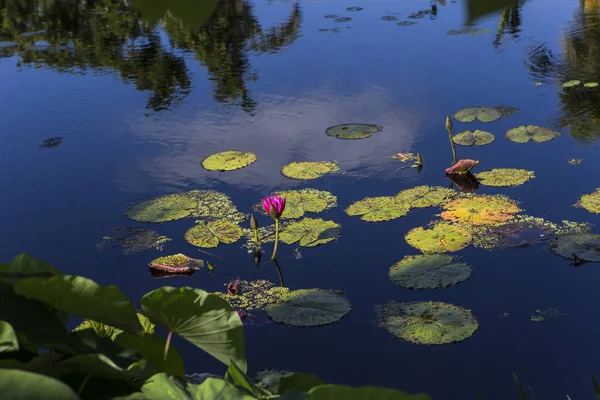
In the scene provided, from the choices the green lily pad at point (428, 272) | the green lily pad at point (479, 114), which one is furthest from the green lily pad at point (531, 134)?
the green lily pad at point (428, 272)

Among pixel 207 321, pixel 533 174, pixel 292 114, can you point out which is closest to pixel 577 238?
pixel 533 174

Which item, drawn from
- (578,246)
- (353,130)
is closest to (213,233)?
(353,130)

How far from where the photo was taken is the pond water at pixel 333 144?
2.52 m

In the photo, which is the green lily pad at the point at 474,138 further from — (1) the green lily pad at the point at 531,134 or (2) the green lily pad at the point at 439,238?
(2) the green lily pad at the point at 439,238

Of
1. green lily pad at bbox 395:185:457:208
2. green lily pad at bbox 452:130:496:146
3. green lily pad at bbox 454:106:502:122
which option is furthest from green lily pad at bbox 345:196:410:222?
green lily pad at bbox 454:106:502:122

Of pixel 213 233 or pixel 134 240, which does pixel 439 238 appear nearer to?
pixel 213 233

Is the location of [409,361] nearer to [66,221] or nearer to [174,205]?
[174,205]

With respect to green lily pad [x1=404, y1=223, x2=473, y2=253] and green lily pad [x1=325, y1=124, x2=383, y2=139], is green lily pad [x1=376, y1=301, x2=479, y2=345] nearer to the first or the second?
green lily pad [x1=404, y1=223, x2=473, y2=253]

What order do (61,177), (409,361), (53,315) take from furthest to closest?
1. (61,177)
2. (409,361)
3. (53,315)

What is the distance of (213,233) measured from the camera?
3.32 metres

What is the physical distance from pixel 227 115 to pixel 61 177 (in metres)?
1.27

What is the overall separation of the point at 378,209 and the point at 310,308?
0.87 metres

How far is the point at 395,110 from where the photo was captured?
4.69 m

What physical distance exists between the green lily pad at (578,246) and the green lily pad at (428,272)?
432 millimetres
